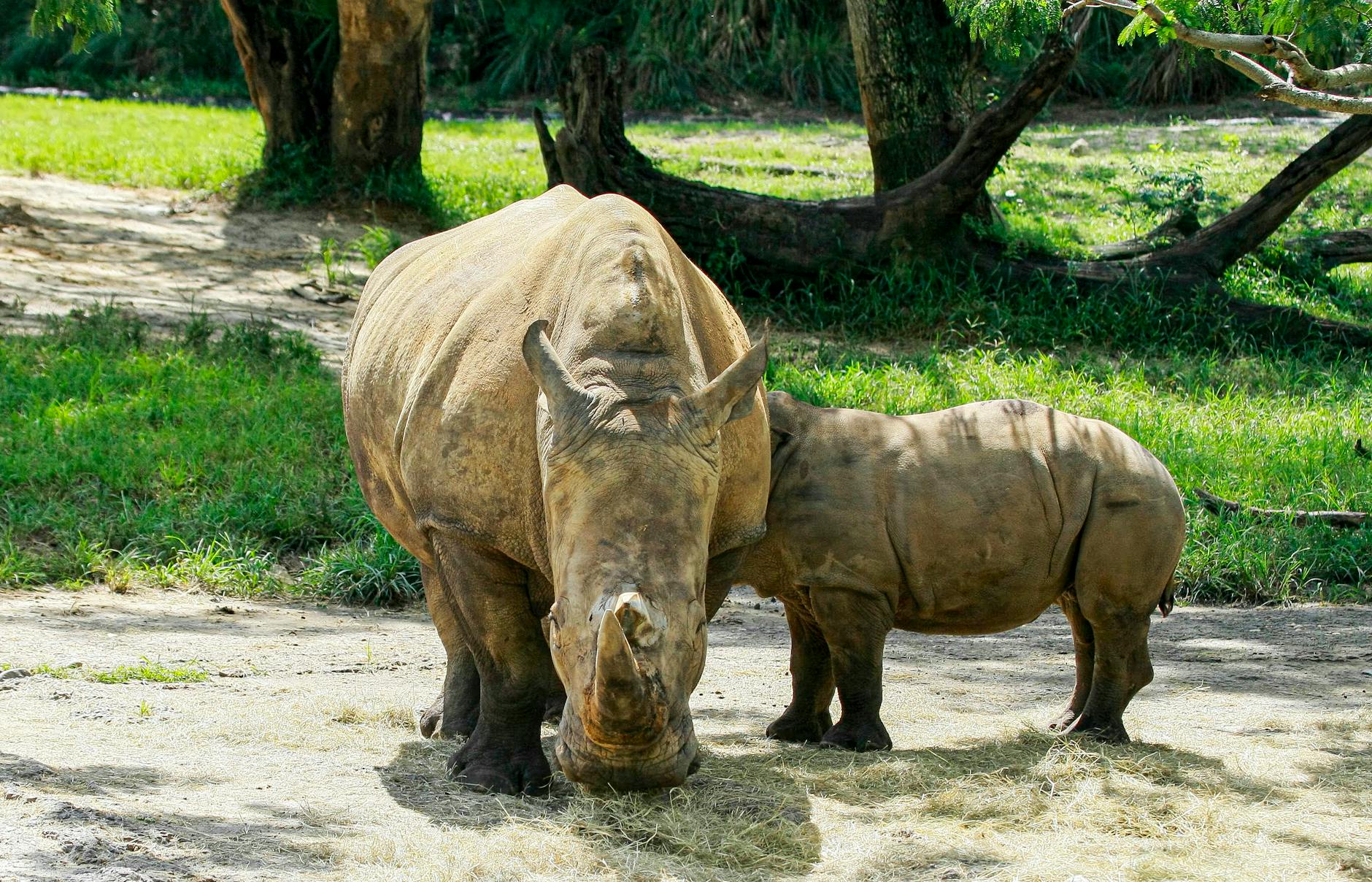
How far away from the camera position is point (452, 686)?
5309mm

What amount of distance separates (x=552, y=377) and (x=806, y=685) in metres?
1.94

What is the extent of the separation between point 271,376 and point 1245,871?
7.06 metres

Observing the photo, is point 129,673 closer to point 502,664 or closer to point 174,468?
point 502,664

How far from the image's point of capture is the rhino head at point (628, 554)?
3.59 meters

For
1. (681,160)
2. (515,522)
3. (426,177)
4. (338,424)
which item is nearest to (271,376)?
(338,424)

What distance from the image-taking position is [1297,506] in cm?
808

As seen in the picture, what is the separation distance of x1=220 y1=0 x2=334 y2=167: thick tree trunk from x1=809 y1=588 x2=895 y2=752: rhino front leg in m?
9.54

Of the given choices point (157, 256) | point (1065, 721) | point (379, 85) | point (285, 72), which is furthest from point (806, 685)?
point (285, 72)

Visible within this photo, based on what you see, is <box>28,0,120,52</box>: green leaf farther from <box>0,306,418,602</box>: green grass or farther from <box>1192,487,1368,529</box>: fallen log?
<box>1192,487,1368,529</box>: fallen log

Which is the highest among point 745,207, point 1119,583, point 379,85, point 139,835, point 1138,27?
point 1138,27

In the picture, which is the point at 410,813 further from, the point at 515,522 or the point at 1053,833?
the point at 1053,833

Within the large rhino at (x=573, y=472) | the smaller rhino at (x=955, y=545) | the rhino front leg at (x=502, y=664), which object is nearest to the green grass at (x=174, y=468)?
the large rhino at (x=573, y=472)

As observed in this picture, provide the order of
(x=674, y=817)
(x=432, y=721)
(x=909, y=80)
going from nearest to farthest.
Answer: (x=674, y=817)
(x=432, y=721)
(x=909, y=80)

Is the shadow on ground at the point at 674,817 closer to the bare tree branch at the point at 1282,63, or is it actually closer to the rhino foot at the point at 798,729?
the rhino foot at the point at 798,729
